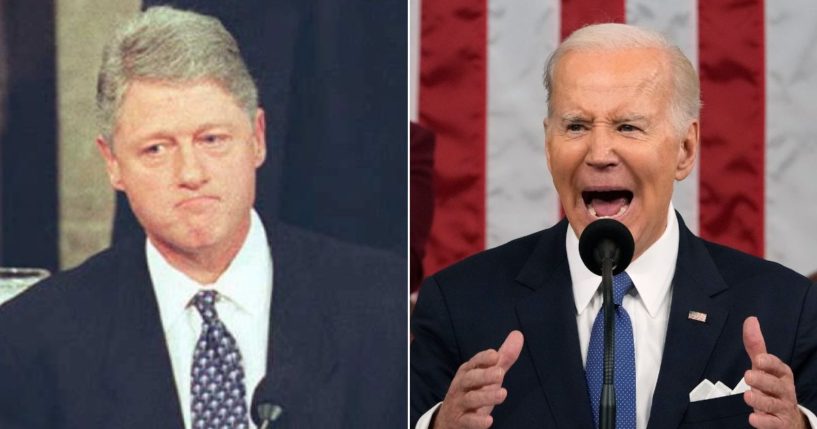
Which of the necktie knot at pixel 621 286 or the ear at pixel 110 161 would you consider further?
the necktie knot at pixel 621 286

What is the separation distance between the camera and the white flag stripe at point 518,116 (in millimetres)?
3764

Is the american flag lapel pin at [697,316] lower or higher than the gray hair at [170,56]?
lower

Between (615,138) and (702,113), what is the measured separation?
3.59ft

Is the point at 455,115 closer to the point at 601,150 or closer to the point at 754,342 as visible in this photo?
the point at 601,150

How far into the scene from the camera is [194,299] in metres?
2.10

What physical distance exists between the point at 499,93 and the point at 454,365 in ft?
4.01

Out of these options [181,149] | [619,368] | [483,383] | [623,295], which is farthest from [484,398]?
[181,149]

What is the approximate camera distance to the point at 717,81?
3736 millimetres

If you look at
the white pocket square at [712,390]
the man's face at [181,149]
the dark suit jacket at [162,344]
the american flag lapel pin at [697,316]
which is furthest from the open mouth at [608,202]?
the man's face at [181,149]

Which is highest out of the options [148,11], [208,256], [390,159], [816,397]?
[148,11]

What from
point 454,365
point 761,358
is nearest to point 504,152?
point 454,365

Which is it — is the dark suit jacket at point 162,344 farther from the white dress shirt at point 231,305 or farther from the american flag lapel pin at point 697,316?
the american flag lapel pin at point 697,316

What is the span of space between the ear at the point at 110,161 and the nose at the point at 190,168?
8 centimetres

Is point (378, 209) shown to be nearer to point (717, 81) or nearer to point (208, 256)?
point (208, 256)
